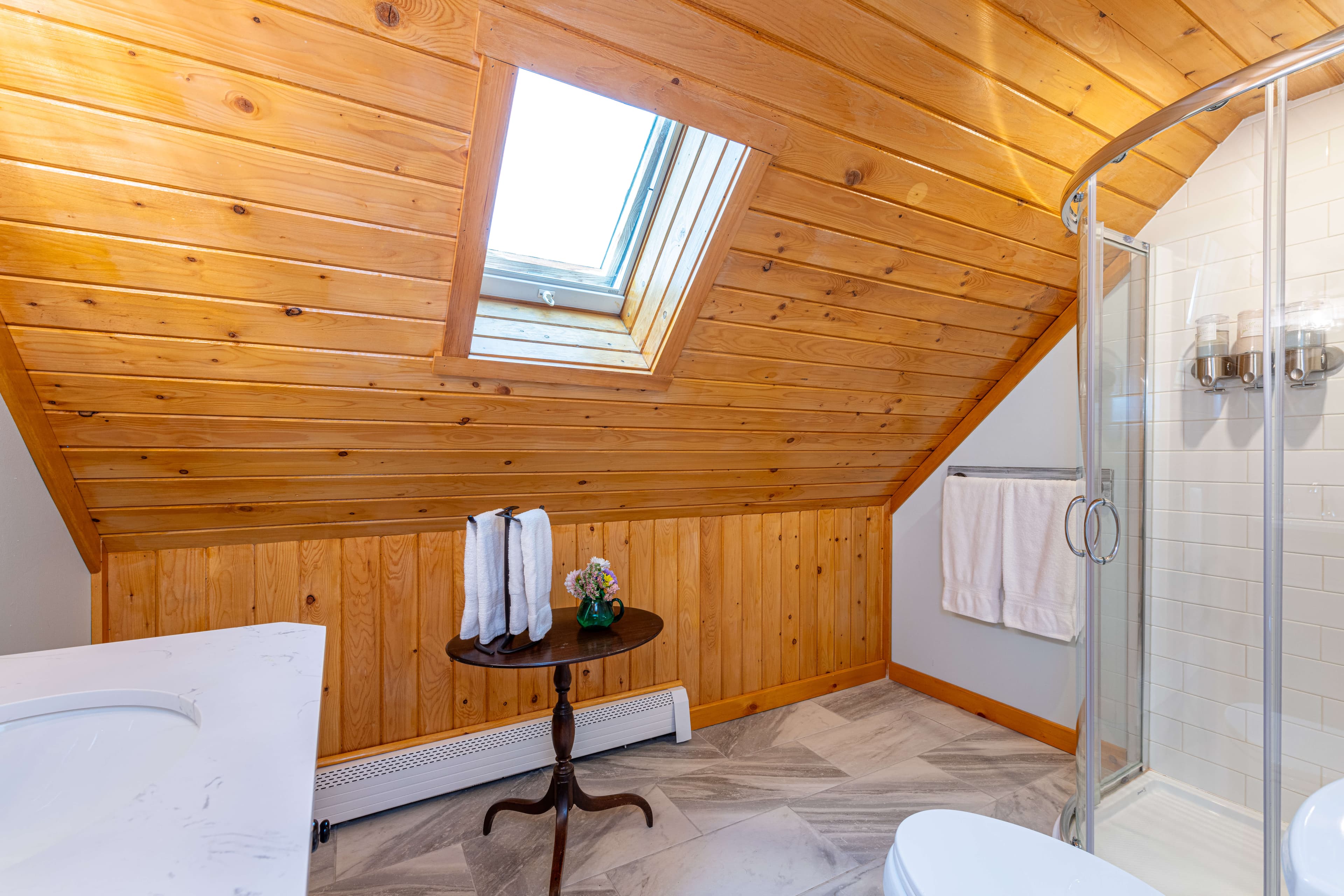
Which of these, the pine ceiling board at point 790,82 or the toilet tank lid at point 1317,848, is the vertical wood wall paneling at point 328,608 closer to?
the pine ceiling board at point 790,82

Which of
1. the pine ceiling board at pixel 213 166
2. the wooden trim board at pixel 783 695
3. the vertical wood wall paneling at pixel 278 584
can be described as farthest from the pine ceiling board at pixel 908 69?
the wooden trim board at pixel 783 695

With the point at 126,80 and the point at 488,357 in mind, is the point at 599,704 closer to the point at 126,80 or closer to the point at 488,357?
the point at 488,357

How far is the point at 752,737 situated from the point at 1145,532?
162 centimetres

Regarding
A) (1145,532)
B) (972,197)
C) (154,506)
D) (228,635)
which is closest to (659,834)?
(228,635)

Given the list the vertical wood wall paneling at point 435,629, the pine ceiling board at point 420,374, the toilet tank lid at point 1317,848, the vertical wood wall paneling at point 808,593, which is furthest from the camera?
the vertical wood wall paneling at point 808,593

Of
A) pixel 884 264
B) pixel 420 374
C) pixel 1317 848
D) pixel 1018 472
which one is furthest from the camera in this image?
pixel 1018 472

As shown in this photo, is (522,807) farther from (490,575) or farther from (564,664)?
(490,575)

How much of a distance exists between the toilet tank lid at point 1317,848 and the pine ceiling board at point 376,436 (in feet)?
5.25

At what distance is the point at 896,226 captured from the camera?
173 cm

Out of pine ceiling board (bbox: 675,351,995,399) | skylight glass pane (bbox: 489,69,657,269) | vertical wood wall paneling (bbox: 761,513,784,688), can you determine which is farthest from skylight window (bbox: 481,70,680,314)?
vertical wood wall paneling (bbox: 761,513,784,688)

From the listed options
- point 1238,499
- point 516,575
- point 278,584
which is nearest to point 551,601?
point 516,575

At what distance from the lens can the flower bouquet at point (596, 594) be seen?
1882mm

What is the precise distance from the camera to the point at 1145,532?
1551mm

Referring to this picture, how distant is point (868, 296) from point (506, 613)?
1.38 meters
